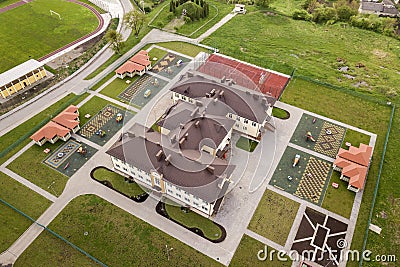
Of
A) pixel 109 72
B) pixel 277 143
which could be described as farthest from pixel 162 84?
pixel 277 143

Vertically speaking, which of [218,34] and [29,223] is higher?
[218,34]

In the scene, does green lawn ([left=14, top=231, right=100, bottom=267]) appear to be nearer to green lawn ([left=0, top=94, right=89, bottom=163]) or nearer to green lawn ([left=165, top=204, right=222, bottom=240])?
green lawn ([left=165, top=204, right=222, bottom=240])

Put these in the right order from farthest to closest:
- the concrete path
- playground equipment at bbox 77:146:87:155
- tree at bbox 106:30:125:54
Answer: the concrete path < tree at bbox 106:30:125:54 < playground equipment at bbox 77:146:87:155

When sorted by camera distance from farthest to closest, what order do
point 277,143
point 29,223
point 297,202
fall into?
point 277,143
point 297,202
point 29,223

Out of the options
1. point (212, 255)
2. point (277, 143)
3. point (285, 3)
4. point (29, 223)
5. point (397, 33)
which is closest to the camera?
point (212, 255)

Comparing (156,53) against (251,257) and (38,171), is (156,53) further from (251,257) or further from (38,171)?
(251,257)

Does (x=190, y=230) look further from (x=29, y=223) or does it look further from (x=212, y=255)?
(x=29, y=223)

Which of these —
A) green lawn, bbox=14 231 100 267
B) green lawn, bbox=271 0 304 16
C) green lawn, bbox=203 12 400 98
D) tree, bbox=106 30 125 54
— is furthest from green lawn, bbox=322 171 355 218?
green lawn, bbox=271 0 304 16

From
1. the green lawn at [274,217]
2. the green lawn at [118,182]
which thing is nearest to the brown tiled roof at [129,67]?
the green lawn at [118,182]
